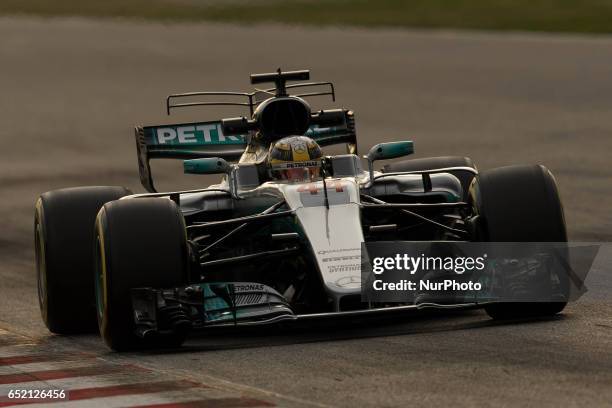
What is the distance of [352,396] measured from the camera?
338 inches

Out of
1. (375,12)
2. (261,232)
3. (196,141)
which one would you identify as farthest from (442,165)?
(375,12)

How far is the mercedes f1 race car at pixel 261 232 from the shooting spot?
10750mm

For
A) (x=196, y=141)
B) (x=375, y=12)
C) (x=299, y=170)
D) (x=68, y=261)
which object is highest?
(x=375, y=12)

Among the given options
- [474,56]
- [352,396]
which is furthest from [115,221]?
[474,56]

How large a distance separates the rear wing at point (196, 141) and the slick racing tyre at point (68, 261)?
5.28 feet

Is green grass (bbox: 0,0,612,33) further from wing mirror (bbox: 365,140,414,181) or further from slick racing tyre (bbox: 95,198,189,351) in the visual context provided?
slick racing tyre (bbox: 95,198,189,351)

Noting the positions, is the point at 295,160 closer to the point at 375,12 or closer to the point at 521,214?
the point at 521,214

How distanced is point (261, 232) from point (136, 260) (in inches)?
50.5

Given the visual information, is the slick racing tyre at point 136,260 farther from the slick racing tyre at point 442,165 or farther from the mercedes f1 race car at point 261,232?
the slick racing tyre at point 442,165

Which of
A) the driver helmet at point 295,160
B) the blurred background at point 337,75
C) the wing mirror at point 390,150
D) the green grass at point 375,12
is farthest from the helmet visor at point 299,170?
the green grass at point 375,12

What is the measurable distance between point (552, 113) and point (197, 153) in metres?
17.2

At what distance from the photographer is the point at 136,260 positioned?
10.8m

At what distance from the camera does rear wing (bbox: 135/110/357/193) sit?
14.1 meters

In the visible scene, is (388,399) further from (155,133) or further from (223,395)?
(155,133)
